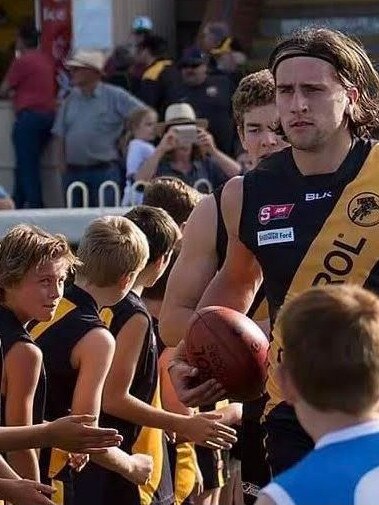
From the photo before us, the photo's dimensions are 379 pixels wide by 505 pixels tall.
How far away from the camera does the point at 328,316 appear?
344 centimetres

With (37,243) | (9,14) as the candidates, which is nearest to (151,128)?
(9,14)

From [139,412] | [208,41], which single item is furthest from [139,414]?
[208,41]

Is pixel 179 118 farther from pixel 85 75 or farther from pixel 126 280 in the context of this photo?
pixel 126 280

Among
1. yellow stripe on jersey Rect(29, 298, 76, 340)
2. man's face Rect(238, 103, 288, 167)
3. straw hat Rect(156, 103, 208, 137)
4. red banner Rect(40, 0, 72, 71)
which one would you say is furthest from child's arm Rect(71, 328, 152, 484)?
red banner Rect(40, 0, 72, 71)

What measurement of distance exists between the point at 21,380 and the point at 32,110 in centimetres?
1080

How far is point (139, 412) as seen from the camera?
19.6 ft

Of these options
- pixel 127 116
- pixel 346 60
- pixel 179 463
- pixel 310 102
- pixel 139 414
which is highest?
pixel 346 60

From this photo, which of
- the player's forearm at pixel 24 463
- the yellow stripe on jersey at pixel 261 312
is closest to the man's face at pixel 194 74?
the yellow stripe on jersey at pixel 261 312

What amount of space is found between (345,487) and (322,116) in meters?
2.03

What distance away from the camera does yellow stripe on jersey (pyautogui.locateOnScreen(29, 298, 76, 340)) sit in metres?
5.76

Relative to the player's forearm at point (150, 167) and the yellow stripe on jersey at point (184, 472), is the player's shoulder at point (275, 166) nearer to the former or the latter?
the yellow stripe on jersey at point (184, 472)

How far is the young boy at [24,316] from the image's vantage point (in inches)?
206

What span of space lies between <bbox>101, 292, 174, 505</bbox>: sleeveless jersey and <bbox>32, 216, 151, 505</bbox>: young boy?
11cm

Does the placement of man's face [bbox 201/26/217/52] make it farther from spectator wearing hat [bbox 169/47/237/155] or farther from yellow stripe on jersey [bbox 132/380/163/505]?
yellow stripe on jersey [bbox 132/380/163/505]
